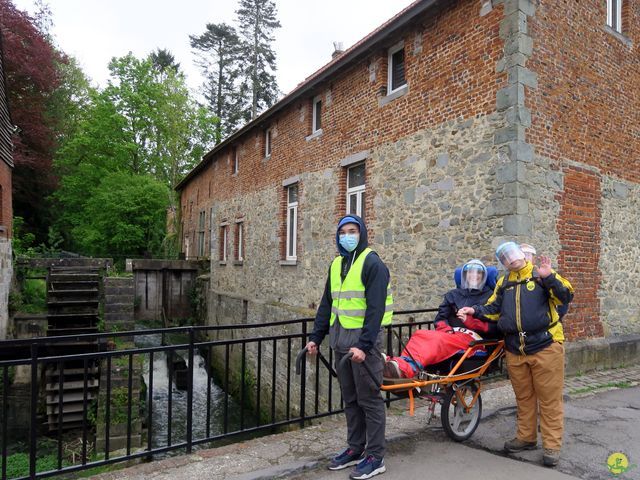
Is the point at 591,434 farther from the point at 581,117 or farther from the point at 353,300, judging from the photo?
the point at 581,117

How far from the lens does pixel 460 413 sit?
4266mm

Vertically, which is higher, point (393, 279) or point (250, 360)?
point (393, 279)

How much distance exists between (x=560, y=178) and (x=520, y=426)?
4661 mm

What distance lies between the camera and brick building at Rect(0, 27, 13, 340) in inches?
450

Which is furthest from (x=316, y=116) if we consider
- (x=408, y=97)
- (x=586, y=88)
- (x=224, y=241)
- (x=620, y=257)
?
(x=224, y=241)

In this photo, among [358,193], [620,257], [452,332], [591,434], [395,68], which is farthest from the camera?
[358,193]

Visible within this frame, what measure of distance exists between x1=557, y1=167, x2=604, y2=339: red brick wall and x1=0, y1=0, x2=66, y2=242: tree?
64.6ft

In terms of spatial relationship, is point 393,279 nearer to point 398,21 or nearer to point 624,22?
point 398,21

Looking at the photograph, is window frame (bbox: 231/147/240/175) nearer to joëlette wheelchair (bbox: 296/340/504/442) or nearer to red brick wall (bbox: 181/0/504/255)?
red brick wall (bbox: 181/0/504/255)

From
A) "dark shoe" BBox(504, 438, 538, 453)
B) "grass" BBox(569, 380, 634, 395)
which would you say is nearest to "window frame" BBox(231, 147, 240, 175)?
"grass" BBox(569, 380, 634, 395)

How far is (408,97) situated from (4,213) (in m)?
10.6

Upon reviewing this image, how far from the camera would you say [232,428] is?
36.9 feet

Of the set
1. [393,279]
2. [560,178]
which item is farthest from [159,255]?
[560,178]

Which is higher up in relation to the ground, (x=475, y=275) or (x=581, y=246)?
(x=581, y=246)
